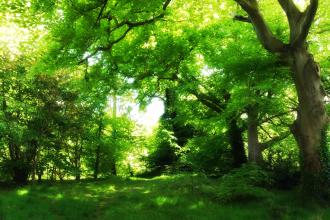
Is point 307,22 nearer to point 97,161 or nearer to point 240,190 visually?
point 240,190

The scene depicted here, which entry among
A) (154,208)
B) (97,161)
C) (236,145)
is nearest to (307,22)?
(154,208)

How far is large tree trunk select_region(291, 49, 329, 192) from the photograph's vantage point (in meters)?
12.7

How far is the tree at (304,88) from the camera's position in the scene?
41.6 ft

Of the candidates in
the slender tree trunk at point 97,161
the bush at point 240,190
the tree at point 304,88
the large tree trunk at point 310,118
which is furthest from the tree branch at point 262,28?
the slender tree trunk at point 97,161

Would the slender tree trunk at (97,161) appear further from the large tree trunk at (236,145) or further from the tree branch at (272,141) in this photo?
the tree branch at (272,141)

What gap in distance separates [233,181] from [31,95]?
11.9m

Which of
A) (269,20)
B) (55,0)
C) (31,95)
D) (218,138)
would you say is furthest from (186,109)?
(55,0)

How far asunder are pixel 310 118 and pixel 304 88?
3.69 ft

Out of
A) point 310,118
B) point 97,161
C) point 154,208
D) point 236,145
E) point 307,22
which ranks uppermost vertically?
point 307,22

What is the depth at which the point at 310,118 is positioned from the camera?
42.8 feet

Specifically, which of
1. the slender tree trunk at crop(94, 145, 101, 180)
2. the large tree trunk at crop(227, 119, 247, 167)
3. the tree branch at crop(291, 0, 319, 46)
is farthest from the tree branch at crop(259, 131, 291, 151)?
the slender tree trunk at crop(94, 145, 101, 180)

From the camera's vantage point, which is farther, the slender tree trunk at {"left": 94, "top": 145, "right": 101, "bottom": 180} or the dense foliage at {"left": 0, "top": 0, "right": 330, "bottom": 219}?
the slender tree trunk at {"left": 94, "top": 145, "right": 101, "bottom": 180}

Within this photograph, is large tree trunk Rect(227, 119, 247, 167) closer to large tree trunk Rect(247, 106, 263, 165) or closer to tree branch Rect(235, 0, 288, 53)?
large tree trunk Rect(247, 106, 263, 165)

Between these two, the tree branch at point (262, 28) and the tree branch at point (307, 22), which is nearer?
the tree branch at point (307, 22)
